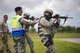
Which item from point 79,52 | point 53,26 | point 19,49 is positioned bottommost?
point 79,52

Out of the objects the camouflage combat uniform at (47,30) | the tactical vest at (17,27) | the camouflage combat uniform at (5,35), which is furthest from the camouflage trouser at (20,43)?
the camouflage combat uniform at (5,35)

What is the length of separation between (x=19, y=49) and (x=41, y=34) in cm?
107

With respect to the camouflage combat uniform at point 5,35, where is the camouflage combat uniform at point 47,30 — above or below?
above

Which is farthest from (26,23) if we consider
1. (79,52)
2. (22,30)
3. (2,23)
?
(79,52)

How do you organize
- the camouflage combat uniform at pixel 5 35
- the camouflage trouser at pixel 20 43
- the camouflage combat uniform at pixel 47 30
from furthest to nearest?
the camouflage combat uniform at pixel 5 35 → the camouflage trouser at pixel 20 43 → the camouflage combat uniform at pixel 47 30

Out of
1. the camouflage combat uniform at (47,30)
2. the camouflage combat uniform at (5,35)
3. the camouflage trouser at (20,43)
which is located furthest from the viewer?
the camouflage combat uniform at (5,35)

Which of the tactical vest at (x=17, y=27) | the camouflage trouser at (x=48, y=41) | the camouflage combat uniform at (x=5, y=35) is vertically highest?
the tactical vest at (x=17, y=27)

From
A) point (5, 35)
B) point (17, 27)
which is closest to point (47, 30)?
point (17, 27)

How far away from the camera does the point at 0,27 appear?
19.6 meters

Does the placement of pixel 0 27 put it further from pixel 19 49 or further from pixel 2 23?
pixel 19 49

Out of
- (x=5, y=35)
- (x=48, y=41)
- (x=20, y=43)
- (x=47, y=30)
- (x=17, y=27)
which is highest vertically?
(x=17, y=27)

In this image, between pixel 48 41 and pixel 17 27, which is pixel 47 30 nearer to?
pixel 48 41

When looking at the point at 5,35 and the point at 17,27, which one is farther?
the point at 5,35

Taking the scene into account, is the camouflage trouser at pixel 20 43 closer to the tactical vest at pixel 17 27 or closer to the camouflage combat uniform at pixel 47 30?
the tactical vest at pixel 17 27
